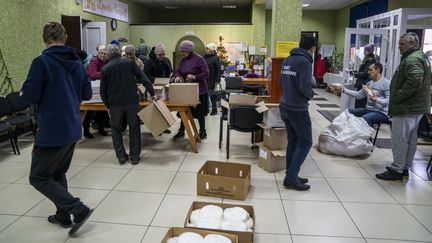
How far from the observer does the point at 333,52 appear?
13703 millimetres

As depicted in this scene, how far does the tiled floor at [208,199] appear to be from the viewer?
2.62m

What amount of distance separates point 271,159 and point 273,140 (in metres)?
0.21

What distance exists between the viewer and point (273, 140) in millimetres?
3951

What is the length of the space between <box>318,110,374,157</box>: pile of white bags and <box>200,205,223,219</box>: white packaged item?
2.46m

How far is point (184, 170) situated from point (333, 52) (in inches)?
444

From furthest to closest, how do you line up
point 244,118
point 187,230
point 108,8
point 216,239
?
point 108,8 < point 244,118 < point 187,230 < point 216,239

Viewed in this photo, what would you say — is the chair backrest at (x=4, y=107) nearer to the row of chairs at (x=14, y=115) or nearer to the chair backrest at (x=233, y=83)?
the row of chairs at (x=14, y=115)

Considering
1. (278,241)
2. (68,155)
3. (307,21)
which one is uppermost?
(307,21)

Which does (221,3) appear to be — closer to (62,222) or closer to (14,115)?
(14,115)

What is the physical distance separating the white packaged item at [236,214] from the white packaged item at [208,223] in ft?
0.29

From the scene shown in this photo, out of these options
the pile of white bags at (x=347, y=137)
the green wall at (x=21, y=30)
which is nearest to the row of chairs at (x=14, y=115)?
the green wall at (x=21, y=30)

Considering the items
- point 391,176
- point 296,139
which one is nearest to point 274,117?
point 296,139

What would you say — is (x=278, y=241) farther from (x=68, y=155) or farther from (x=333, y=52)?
(x=333, y=52)

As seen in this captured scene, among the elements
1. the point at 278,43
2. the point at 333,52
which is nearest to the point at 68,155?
the point at 278,43
